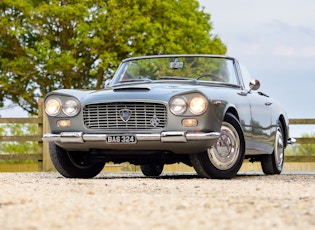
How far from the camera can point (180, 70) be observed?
11117mm

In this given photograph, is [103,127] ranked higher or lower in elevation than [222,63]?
lower

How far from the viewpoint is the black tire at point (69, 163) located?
34.7 feet

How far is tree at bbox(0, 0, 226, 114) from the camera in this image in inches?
1194

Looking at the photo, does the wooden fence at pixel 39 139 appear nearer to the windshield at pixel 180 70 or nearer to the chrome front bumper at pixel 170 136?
the windshield at pixel 180 70

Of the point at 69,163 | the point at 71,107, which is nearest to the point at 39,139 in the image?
the point at 69,163

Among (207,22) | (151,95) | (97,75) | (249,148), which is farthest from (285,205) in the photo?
(207,22)

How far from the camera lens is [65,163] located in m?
10.6

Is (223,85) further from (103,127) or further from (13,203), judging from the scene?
(13,203)

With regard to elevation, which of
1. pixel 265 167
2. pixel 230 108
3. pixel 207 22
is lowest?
pixel 265 167

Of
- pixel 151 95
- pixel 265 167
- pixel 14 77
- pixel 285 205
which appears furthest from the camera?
pixel 14 77

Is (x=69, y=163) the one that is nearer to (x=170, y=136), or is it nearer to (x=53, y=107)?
(x=53, y=107)

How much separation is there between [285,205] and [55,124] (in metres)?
4.79

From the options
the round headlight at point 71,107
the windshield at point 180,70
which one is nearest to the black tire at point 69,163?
the round headlight at point 71,107

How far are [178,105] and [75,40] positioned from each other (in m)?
21.0
